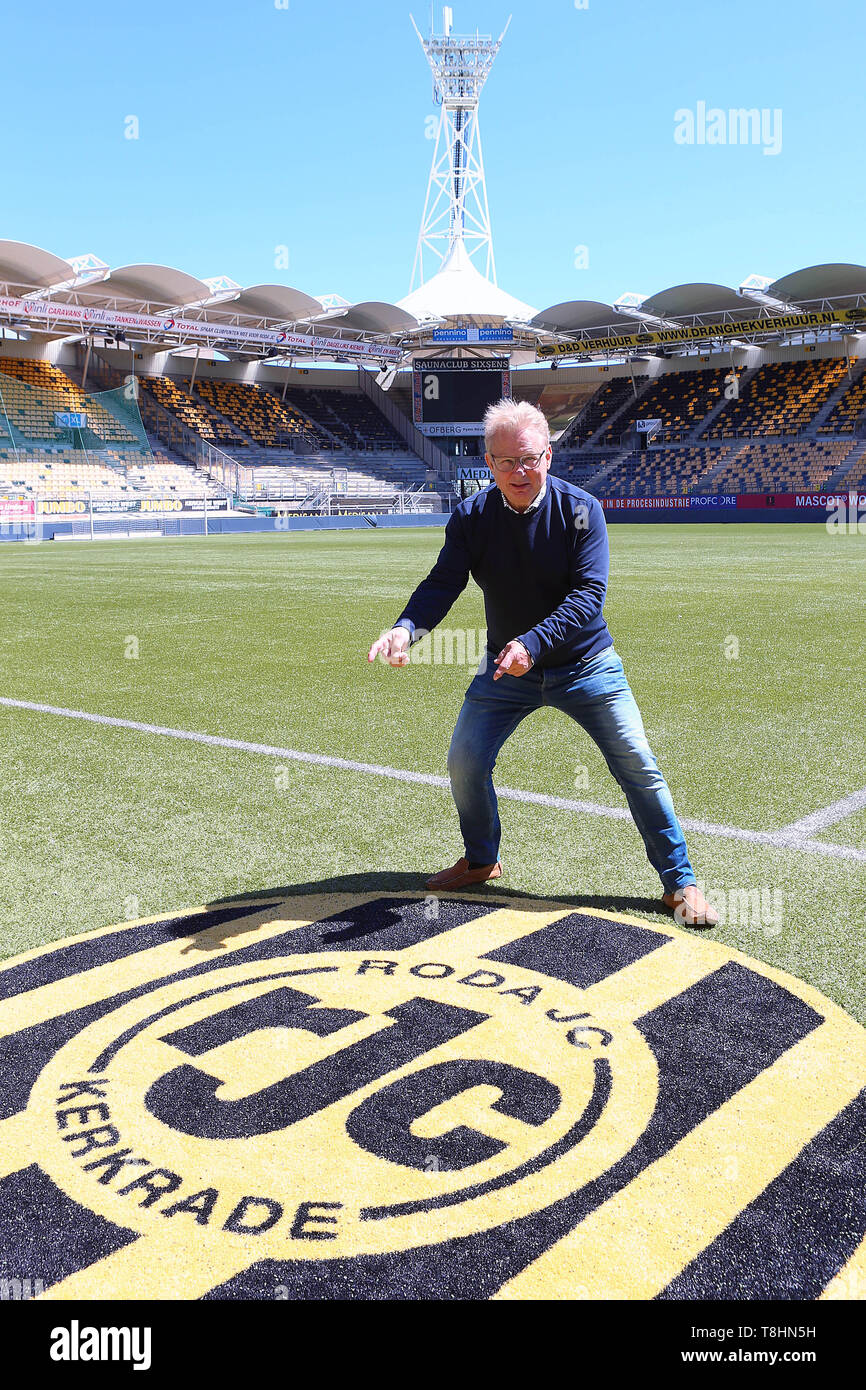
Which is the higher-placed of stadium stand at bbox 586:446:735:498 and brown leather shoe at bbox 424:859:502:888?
stadium stand at bbox 586:446:735:498

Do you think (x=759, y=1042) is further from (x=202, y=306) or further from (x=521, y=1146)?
(x=202, y=306)

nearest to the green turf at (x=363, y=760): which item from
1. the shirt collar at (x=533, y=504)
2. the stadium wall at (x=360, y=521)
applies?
the shirt collar at (x=533, y=504)

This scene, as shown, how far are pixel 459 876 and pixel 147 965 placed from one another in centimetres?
124

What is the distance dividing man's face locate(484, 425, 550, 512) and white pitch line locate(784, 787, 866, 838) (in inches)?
81.5

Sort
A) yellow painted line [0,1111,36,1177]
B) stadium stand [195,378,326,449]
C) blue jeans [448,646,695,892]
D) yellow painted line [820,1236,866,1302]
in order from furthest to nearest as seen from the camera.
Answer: stadium stand [195,378,326,449]
blue jeans [448,646,695,892]
yellow painted line [0,1111,36,1177]
yellow painted line [820,1236,866,1302]

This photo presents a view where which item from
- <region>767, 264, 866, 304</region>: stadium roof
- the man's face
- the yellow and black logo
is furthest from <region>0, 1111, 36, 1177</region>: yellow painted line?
<region>767, 264, 866, 304</region>: stadium roof

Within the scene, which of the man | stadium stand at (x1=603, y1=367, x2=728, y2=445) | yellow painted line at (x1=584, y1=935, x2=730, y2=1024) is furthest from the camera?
stadium stand at (x1=603, y1=367, x2=728, y2=445)

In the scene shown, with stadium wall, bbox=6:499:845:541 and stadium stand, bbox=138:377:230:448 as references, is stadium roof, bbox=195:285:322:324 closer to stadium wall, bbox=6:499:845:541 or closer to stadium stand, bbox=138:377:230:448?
stadium stand, bbox=138:377:230:448

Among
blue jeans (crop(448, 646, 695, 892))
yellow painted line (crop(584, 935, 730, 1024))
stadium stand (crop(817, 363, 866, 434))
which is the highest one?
stadium stand (crop(817, 363, 866, 434))

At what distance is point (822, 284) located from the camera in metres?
45.8

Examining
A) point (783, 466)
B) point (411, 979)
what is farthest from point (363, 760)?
point (783, 466)

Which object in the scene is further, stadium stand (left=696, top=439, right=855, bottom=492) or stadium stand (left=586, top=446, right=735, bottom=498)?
stadium stand (left=586, top=446, right=735, bottom=498)

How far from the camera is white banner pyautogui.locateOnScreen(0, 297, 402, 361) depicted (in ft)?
148

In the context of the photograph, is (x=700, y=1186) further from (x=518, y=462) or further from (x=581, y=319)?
(x=581, y=319)
